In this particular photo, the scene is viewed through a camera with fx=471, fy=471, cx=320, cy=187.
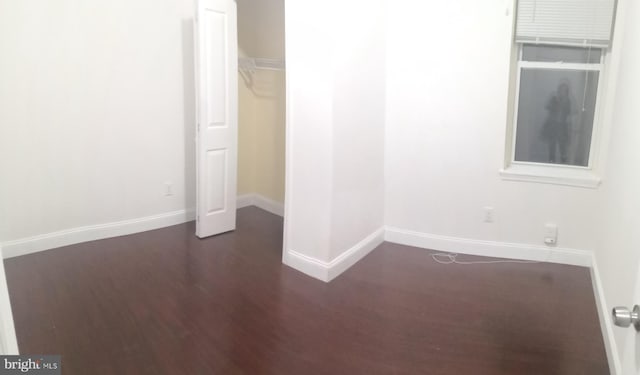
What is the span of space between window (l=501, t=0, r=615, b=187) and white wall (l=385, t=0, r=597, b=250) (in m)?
0.18

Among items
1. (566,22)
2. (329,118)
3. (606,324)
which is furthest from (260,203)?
(606,324)

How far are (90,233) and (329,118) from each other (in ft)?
7.69

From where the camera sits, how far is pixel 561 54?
144 inches

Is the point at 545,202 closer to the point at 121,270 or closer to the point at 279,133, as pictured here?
the point at 279,133

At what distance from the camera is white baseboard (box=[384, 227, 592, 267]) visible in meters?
3.67

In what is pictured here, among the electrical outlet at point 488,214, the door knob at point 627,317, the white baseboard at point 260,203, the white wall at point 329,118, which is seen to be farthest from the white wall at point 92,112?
the door knob at point 627,317

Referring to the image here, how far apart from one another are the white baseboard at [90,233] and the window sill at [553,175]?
299 cm

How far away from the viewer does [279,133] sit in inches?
191

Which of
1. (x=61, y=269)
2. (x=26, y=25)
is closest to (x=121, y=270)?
(x=61, y=269)

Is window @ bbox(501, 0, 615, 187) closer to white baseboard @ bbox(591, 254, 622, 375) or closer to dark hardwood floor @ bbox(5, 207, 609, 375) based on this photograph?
white baseboard @ bbox(591, 254, 622, 375)

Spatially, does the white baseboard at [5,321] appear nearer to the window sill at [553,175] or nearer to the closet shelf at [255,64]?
the window sill at [553,175]

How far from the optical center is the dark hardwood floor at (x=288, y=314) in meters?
2.41

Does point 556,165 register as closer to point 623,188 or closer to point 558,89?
point 558,89

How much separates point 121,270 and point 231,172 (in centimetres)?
133
